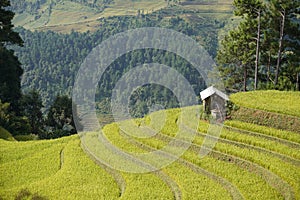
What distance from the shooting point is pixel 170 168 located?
51.7 feet

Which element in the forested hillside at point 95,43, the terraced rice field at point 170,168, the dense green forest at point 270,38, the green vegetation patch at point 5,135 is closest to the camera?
the terraced rice field at point 170,168

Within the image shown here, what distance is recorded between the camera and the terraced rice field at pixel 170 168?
45.6ft

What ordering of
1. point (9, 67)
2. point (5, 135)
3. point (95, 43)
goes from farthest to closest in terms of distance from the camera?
point (95, 43), point (9, 67), point (5, 135)

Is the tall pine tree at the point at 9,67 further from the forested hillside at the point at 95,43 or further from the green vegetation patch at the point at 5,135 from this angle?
the forested hillside at the point at 95,43

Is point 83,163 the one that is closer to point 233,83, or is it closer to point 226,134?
point 226,134

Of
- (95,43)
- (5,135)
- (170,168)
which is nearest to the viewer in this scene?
(170,168)

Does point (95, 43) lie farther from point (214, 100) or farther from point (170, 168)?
point (170, 168)

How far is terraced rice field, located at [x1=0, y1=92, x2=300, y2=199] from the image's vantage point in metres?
13.9

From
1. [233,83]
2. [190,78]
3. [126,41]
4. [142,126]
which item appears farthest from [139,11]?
[142,126]

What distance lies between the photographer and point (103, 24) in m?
181

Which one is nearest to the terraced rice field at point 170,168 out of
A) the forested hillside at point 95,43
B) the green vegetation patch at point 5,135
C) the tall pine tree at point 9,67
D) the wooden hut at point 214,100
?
the wooden hut at point 214,100

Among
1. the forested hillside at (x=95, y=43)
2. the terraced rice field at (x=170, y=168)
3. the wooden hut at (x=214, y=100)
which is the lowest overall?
the forested hillside at (x=95, y=43)

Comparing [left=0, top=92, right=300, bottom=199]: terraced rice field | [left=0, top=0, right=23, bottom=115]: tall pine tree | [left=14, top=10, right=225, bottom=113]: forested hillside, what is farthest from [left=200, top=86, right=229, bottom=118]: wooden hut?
[left=14, top=10, right=225, bottom=113]: forested hillside

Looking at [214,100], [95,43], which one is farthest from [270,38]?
[95,43]
